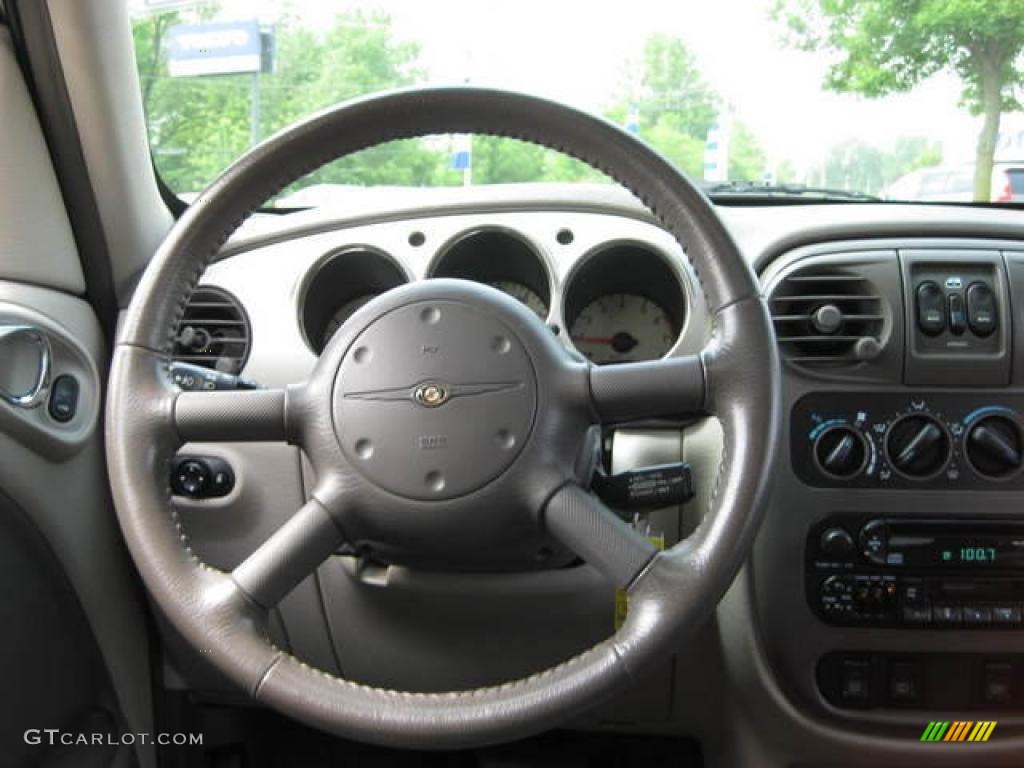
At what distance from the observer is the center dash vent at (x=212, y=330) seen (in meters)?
1.64

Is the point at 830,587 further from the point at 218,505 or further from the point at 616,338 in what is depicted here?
the point at 218,505

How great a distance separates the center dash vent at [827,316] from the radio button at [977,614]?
44 centimetres

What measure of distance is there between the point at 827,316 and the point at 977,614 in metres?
0.54

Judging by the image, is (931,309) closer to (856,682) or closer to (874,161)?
(874,161)

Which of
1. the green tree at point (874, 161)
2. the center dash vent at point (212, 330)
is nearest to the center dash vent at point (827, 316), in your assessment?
the green tree at point (874, 161)

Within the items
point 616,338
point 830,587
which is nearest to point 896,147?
point 616,338

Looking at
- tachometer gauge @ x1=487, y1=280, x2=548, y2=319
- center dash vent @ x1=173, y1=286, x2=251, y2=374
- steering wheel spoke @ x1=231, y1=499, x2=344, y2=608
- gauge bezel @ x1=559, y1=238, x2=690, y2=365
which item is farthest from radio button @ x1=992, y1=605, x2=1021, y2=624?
center dash vent @ x1=173, y1=286, x2=251, y2=374

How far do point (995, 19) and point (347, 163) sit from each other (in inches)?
45.4

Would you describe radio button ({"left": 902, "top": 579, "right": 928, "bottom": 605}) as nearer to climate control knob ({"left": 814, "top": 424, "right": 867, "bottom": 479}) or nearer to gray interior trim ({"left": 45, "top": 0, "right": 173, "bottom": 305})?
climate control knob ({"left": 814, "top": 424, "right": 867, "bottom": 479})

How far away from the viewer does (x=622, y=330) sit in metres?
1.69

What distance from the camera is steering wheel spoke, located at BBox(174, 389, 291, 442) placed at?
3.74 ft

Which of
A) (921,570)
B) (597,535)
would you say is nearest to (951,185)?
(921,570)

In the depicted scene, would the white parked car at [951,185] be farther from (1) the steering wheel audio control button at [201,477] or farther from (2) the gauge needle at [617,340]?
(1) the steering wheel audio control button at [201,477]

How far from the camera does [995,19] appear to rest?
1.61m
